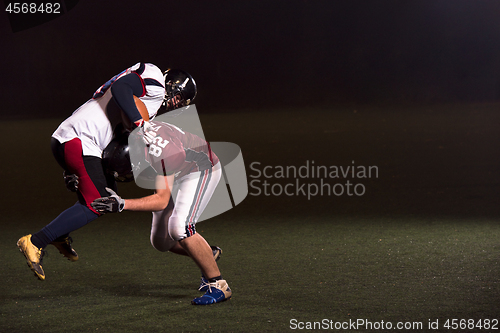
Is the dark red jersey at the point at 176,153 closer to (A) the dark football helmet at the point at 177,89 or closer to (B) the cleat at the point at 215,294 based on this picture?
(A) the dark football helmet at the point at 177,89

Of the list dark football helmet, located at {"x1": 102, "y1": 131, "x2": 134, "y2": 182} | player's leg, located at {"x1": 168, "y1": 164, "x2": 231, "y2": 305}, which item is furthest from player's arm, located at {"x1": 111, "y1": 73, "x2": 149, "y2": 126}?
player's leg, located at {"x1": 168, "y1": 164, "x2": 231, "y2": 305}

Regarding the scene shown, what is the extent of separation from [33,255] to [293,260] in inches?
61.2

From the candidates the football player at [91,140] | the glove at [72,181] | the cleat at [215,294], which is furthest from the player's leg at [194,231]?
the glove at [72,181]

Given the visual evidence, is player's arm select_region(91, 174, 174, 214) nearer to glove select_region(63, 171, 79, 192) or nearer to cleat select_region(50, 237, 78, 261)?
glove select_region(63, 171, 79, 192)

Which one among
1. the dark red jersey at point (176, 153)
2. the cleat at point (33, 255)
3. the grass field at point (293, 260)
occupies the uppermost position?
the dark red jersey at point (176, 153)

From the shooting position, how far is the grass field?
2404 mm

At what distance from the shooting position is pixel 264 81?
14555 millimetres

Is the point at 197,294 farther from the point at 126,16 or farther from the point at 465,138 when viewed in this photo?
the point at 126,16

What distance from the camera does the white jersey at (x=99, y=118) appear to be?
8.10ft

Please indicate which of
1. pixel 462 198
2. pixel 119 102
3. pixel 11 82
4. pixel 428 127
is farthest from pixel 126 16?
pixel 119 102

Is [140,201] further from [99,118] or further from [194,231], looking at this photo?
[99,118]

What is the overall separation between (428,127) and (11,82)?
1064cm

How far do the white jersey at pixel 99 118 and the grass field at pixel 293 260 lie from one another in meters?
→ 0.79

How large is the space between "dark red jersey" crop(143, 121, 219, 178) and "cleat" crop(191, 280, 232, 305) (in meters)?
0.56
